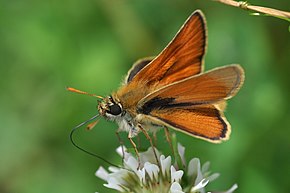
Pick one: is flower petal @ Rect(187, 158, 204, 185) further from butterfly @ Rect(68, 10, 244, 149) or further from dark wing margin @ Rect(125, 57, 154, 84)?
dark wing margin @ Rect(125, 57, 154, 84)

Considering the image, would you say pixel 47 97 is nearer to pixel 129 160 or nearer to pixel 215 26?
pixel 215 26

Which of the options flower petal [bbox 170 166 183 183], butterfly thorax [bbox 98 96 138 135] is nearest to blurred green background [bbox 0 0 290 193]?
butterfly thorax [bbox 98 96 138 135]

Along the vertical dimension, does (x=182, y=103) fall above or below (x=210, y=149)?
above

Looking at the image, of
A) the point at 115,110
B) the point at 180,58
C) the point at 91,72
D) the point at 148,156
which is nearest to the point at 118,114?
the point at 115,110

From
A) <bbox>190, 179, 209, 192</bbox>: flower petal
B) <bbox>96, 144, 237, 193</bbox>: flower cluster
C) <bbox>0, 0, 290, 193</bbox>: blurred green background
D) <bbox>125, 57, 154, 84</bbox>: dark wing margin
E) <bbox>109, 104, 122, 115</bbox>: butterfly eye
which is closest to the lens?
<bbox>190, 179, 209, 192</bbox>: flower petal

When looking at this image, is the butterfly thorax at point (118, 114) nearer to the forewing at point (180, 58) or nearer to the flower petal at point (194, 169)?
the forewing at point (180, 58)

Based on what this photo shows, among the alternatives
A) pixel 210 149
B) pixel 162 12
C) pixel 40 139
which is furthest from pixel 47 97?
pixel 210 149

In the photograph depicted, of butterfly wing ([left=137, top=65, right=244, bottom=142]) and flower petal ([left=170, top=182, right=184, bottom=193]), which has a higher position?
butterfly wing ([left=137, top=65, right=244, bottom=142])
